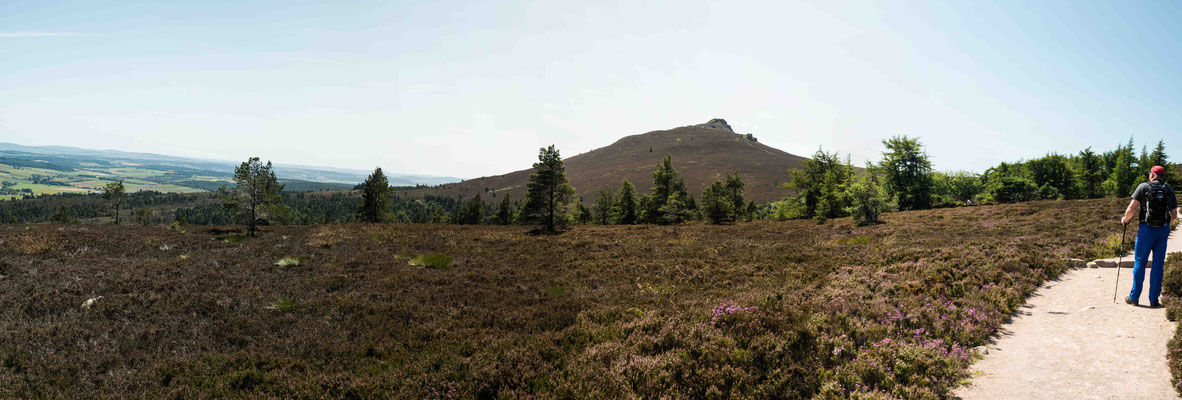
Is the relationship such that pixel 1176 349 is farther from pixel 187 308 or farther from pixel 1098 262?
pixel 187 308

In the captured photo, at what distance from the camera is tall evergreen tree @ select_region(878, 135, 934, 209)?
48.2m

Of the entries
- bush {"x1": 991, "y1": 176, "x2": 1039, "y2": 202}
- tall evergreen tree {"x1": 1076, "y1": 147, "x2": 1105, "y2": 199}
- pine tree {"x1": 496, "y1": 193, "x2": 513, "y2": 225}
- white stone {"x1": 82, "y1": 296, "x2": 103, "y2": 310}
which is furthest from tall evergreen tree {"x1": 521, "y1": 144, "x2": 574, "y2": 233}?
tall evergreen tree {"x1": 1076, "y1": 147, "x2": 1105, "y2": 199}

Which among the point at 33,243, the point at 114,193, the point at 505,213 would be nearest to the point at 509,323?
the point at 33,243

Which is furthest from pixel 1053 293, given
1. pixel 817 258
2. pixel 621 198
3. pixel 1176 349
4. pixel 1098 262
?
pixel 621 198

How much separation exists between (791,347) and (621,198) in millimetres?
59748

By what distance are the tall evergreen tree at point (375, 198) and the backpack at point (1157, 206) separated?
199 feet

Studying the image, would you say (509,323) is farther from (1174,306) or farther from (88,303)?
(1174,306)

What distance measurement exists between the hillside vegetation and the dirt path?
39 cm

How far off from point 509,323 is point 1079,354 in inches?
399

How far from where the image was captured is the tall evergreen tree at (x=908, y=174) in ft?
158

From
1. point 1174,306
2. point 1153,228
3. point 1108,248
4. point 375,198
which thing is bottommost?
point 375,198

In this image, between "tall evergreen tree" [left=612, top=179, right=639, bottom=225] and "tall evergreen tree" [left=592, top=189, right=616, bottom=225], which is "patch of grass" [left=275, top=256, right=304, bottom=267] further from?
"tall evergreen tree" [left=592, top=189, right=616, bottom=225]

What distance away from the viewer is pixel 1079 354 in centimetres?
654

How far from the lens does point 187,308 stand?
33.9ft
